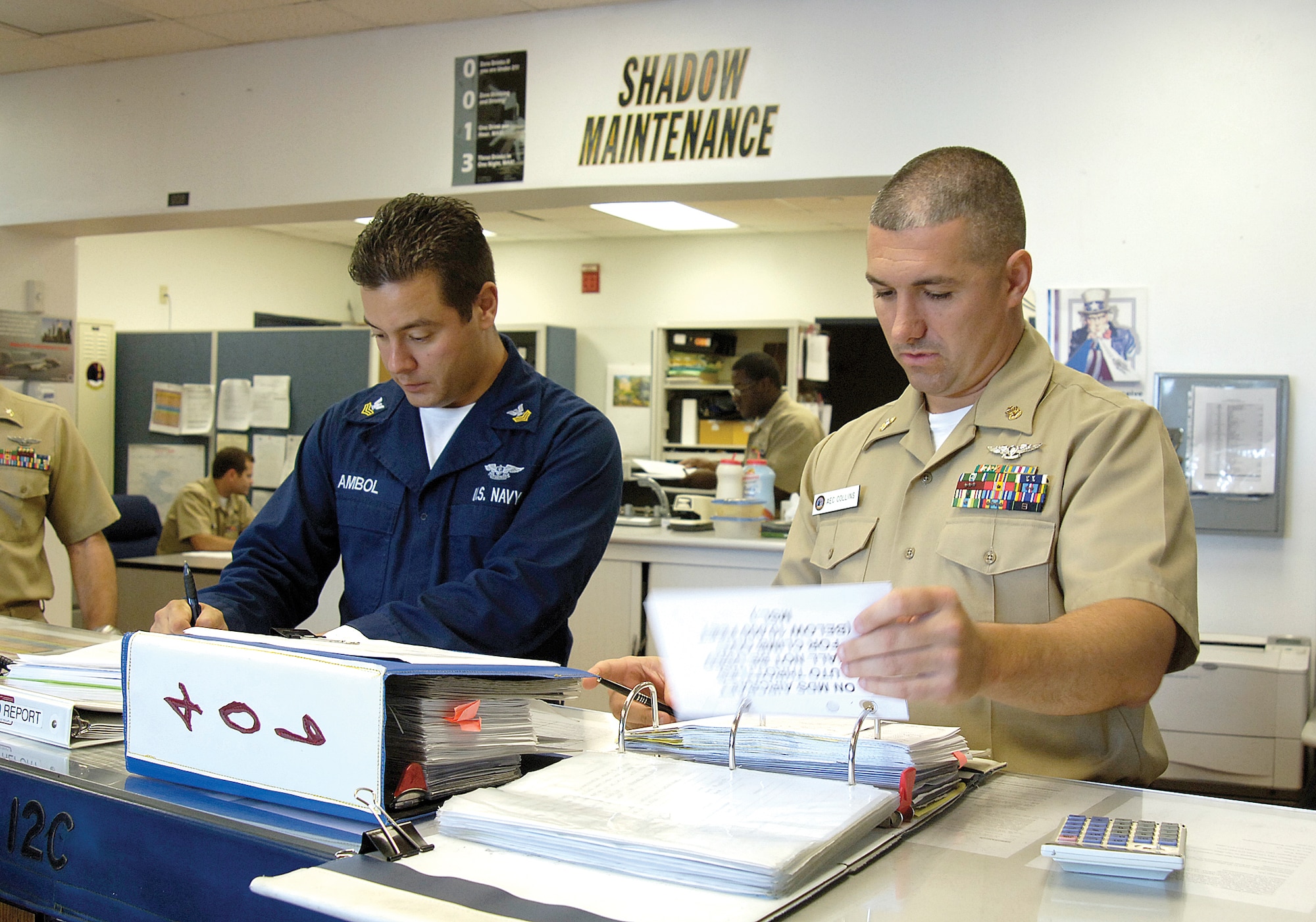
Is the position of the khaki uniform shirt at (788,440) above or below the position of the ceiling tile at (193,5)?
below

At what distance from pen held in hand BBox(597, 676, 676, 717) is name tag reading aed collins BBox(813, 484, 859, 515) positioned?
0.40 m

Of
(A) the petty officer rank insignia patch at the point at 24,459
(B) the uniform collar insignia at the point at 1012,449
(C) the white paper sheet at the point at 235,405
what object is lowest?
(A) the petty officer rank insignia patch at the point at 24,459

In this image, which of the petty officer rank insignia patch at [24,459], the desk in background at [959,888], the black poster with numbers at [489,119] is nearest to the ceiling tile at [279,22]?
the black poster with numbers at [489,119]

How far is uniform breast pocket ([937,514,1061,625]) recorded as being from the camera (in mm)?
1389

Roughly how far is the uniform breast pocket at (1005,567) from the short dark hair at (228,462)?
510 cm

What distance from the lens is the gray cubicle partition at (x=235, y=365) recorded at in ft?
20.8

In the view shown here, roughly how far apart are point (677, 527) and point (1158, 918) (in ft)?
11.9

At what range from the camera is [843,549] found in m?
1.59

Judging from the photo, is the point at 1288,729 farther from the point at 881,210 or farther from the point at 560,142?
the point at 560,142

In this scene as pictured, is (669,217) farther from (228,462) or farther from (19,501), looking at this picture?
(19,501)

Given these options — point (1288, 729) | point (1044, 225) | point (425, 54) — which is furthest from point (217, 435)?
point (1288, 729)

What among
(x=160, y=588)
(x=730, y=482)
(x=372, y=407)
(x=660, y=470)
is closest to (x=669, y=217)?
(x=660, y=470)

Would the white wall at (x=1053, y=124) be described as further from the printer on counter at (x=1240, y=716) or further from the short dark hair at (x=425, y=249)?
the short dark hair at (x=425, y=249)

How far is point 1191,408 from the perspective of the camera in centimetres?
329
